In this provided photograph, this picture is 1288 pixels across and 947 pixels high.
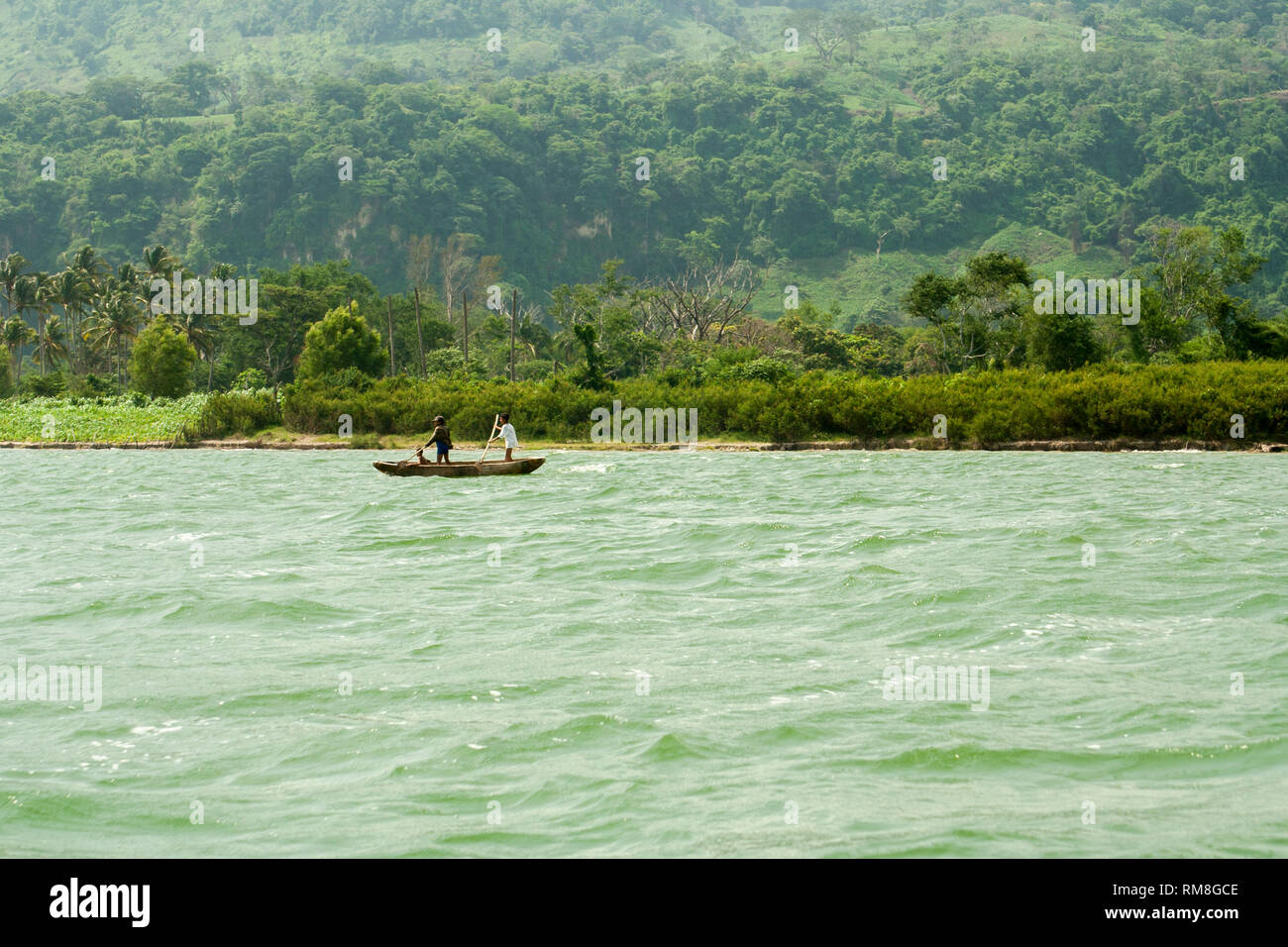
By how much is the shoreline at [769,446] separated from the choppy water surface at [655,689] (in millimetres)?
21161

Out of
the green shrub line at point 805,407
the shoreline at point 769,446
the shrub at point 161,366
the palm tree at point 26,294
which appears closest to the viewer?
the shoreline at point 769,446

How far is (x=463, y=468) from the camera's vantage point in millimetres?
29531

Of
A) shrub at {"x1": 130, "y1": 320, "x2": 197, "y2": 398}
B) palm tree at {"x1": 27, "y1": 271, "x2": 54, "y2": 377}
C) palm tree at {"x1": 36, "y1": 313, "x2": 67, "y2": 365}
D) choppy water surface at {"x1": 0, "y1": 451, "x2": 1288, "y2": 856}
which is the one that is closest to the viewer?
choppy water surface at {"x1": 0, "y1": 451, "x2": 1288, "y2": 856}

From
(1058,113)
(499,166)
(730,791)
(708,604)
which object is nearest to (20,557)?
(708,604)

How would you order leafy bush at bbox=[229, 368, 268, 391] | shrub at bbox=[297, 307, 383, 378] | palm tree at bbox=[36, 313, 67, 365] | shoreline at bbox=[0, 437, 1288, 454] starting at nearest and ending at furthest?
shoreline at bbox=[0, 437, 1288, 454]
shrub at bbox=[297, 307, 383, 378]
leafy bush at bbox=[229, 368, 268, 391]
palm tree at bbox=[36, 313, 67, 365]

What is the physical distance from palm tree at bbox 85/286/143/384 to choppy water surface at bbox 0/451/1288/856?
64.0 meters

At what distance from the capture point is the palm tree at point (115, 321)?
260ft

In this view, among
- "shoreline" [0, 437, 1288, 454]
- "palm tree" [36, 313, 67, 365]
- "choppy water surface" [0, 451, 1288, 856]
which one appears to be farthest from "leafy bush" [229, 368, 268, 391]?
"choppy water surface" [0, 451, 1288, 856]

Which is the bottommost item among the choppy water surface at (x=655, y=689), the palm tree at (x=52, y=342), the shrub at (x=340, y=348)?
the choppy water surface at (x=655, y=689)

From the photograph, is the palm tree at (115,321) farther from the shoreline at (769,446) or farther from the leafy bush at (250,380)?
the shoreline at (769,446)

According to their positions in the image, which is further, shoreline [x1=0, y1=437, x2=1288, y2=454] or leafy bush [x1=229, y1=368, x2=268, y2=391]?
leafy bush [x1=229, y1=368, x2=268, y2=391]

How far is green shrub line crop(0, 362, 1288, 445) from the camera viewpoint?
41906 millimetres

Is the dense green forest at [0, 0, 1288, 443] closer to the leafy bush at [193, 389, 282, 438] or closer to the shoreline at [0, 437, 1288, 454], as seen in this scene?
the leafy bush at [193, 389, 282, 438]

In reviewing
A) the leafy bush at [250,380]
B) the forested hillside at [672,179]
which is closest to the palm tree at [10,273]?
the leafy bush at [250,380]
